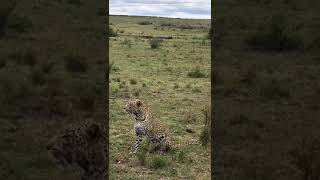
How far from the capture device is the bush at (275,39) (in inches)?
1147

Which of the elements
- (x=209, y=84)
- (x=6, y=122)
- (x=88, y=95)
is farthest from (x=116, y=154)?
(x=209, y=84)

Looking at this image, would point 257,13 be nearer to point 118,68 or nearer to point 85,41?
point 85,41

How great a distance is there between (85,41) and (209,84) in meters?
9.91

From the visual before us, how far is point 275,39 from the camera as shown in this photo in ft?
98.8

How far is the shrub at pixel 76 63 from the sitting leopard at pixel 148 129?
10.4 metres

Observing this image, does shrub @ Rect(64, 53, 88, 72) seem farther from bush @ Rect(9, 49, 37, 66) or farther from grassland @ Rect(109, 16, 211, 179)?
bush @ Rect(9, 49, 37, 66)

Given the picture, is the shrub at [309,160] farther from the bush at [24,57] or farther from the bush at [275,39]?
the bush at [275,39]

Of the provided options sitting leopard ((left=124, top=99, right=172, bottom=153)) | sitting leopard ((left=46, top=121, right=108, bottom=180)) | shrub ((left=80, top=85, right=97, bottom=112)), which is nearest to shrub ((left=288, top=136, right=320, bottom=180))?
sitting leopard ((left=124, top=99, right=172, bottom=153))

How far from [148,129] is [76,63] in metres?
11.4

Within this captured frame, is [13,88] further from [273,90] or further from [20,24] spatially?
[20,24]

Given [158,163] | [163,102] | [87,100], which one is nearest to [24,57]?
[163,102]

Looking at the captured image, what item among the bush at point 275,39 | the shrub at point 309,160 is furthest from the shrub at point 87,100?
the bush at point 275,39

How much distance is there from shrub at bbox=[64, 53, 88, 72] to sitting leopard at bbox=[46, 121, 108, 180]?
15.0 m

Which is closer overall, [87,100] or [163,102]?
[87,100]
